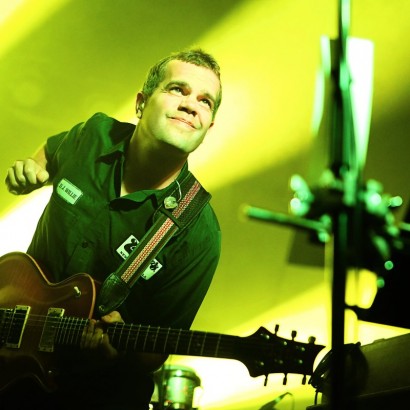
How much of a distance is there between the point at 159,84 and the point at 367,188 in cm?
197

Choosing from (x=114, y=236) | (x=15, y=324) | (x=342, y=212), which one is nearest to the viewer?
(x=342, y=212)

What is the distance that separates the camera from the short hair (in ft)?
9.53

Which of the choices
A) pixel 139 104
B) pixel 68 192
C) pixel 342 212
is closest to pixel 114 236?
pixel 68 192

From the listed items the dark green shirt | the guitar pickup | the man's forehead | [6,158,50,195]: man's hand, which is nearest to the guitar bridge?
the guitar pickup

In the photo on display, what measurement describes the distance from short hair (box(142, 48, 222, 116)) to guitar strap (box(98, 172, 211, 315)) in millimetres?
528

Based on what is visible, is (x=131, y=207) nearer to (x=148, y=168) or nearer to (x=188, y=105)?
(x=148, y=168)

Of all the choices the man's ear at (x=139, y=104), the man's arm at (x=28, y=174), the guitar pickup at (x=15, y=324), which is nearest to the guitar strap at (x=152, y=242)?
the guitar pickup at (x=15, y=324)

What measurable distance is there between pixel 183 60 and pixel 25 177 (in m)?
0.99

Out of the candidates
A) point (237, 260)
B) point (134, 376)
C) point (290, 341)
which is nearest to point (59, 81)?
point (237, 260)

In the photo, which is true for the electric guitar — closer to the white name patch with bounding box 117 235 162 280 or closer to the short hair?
the white name patch with bounding box 117 235 162 280

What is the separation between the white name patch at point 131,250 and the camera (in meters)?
2.55

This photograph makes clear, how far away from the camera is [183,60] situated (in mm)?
2904

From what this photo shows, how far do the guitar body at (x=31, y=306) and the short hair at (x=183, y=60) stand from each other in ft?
3.42

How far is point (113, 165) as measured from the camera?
2791 millimetres
